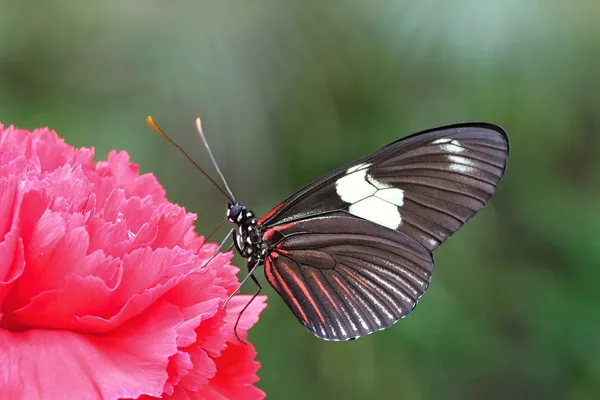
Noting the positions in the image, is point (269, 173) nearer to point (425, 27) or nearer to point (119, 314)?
point (425, 27)

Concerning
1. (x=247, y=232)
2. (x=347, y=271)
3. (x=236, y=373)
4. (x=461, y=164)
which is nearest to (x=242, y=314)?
(x=236, y=373)

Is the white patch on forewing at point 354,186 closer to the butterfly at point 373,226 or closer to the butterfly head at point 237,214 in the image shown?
the butterfly at point 373,226

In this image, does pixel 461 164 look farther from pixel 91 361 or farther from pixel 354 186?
pixel 91 361

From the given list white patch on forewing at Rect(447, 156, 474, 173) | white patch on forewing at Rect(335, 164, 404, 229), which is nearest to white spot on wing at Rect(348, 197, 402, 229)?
white patch on forewing at Rect(335, 164, 404, 229)

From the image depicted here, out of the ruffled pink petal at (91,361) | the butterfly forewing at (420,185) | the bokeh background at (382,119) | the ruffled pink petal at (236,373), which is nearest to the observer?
the ruffled pink petal at (91,361)

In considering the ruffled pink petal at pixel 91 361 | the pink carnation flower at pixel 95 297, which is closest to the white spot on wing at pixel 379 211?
the pink carnation flower at pixel 95 297

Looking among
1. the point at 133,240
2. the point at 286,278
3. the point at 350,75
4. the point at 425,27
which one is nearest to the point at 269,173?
the point at 350,75
